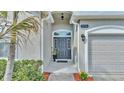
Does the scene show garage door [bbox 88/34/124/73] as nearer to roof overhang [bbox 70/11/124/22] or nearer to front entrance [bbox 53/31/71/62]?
roof overhang [bbox 70/11/124/22]

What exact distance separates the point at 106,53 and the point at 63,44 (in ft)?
18.5

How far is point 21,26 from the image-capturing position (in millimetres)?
3643

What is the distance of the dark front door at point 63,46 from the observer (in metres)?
16.8

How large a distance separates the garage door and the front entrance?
17.3ft

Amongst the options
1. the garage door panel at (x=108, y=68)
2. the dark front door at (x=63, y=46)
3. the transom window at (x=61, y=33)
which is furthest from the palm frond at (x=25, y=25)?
the transom window at (x=61, y=33)

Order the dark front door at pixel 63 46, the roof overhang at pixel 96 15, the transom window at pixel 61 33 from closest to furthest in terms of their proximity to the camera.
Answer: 1. the roof overhang at pixel 96 15
2. the dark front door at pixel 63 46
3. the transom window at pixel 61 33

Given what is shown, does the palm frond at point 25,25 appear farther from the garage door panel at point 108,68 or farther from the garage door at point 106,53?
the garage door panel at point 108,68

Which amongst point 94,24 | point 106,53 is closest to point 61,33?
point 94,24

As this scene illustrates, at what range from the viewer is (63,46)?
17031mm
